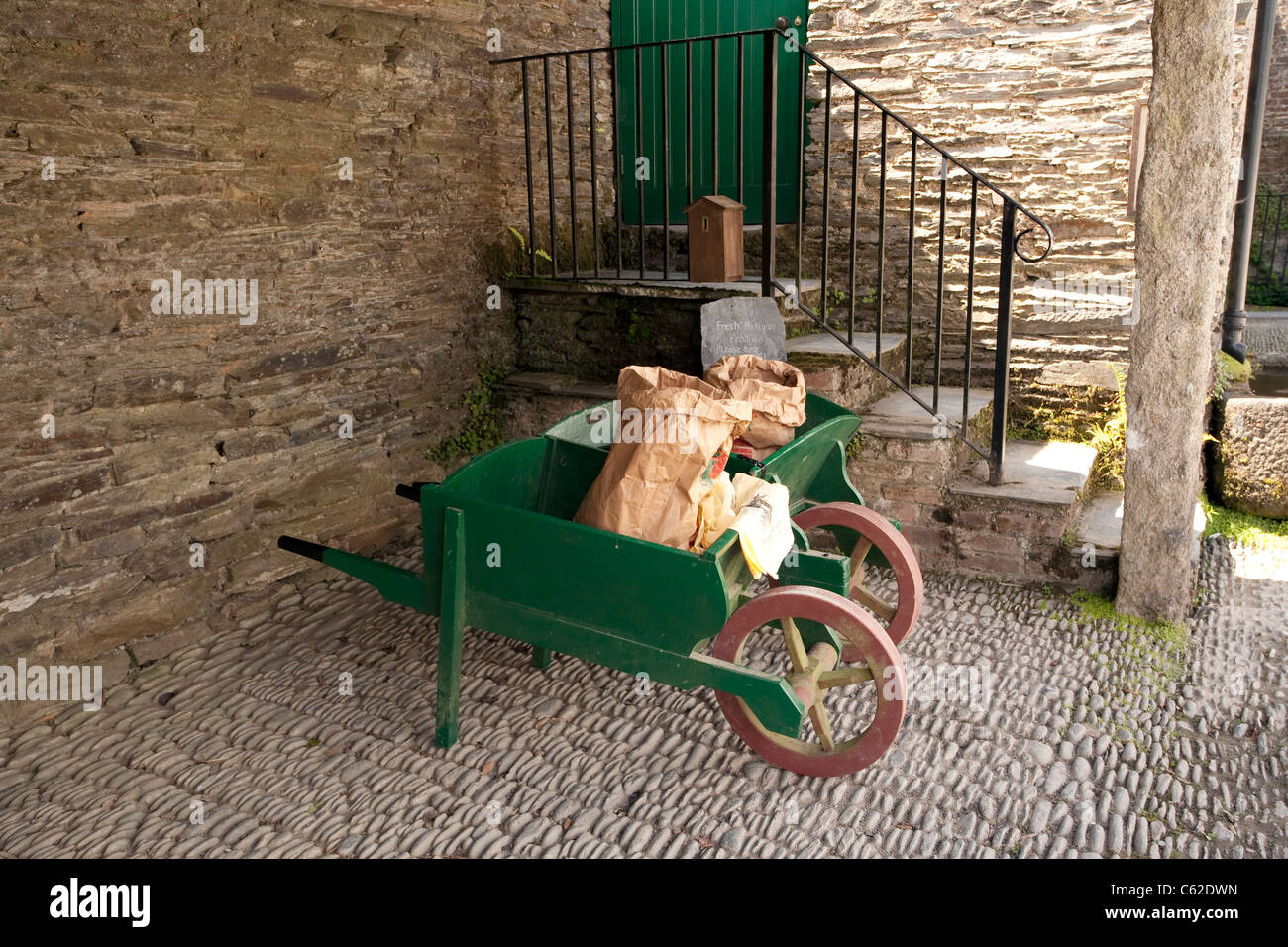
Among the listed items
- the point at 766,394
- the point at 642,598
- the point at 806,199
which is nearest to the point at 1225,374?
the point at 806,199

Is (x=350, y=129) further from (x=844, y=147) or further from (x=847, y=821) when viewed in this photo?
(x=847, y=821)

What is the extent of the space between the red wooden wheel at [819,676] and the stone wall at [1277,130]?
33.1 ft

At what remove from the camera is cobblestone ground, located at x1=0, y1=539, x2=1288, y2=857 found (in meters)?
2.82

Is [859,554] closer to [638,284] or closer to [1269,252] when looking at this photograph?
[638,284]

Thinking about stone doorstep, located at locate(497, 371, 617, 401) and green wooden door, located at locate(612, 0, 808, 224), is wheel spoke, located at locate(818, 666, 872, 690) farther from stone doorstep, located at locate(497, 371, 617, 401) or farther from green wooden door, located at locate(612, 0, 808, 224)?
green wooden door, located at locate(612, 0, 808, 224)

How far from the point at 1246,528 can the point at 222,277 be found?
4851 millimetres

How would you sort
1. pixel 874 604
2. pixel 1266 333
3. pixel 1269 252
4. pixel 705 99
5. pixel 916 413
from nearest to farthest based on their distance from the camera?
pixel 874 604
pixel 916 413
pixel 705 99
pixel 1266 333
pixel 1269 252

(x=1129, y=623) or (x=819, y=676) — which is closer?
(x=819, y=676)

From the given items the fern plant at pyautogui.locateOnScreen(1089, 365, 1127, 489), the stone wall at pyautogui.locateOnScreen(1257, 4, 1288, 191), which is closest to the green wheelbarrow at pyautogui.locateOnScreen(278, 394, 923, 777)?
the fern plant at pyautogui.locateOnScreen(1089, 365, 1127, 489)

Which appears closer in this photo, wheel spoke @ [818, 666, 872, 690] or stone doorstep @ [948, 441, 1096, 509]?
Result: wheel spoke @ [818, 666, 872, 690]

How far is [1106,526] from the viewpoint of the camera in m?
4.51

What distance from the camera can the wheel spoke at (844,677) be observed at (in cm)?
303

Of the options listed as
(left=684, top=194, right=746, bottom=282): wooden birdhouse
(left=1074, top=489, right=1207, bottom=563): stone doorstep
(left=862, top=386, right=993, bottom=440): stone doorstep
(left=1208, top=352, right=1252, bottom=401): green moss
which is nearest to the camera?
(left=1074, top=489, right=1207, bottom=563): stone doorstep

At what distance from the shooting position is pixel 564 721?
11.3ft
